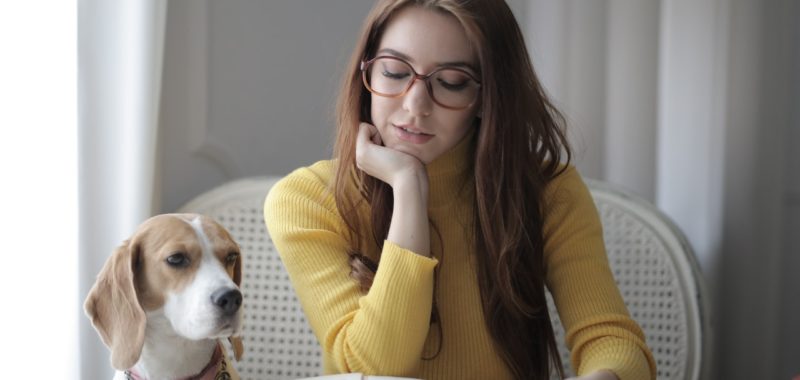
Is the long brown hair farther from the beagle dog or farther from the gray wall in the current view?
the gray wall

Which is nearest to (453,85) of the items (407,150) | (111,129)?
(407,150)

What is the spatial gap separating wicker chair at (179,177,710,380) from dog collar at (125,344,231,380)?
0.66m

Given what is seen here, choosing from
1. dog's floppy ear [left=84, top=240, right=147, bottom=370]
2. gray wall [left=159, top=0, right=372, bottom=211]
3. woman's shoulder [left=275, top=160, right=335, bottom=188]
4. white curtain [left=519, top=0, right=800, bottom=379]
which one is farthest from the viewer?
gray wall [left=159, top=0, right=372, bottom=211]

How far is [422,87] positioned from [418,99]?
0.06ft

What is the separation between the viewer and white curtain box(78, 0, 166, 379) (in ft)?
4.55

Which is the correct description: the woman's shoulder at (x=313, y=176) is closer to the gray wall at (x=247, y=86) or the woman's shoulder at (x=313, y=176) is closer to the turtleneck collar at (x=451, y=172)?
the turtleneck collar at (x=451, y=172)

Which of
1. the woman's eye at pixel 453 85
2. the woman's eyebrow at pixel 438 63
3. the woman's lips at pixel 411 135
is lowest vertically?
the woman's lips at pixel 411 135

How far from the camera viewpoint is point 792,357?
178 cm

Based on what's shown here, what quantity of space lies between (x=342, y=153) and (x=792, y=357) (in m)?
1.06

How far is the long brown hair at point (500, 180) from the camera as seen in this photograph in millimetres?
1245

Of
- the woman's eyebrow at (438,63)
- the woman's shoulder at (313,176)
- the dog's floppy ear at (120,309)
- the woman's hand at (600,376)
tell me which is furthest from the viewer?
the woman's shoulder at (313,176)

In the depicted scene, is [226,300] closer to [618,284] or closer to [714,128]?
[618,284]

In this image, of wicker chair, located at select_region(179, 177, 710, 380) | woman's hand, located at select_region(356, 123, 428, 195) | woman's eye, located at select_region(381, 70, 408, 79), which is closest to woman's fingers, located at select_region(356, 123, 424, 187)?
woman's hand, located at select_region(356, 123, 428, 195)
